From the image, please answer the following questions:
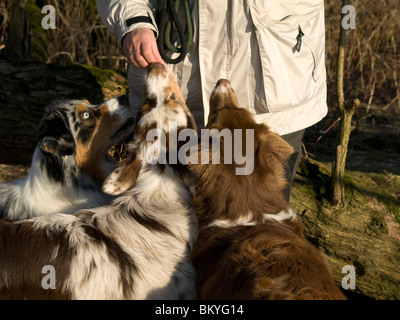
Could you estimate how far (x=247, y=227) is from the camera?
3385 millimetres

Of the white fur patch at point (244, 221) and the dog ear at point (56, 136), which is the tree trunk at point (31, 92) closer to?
the dog ear at point (56, 136)

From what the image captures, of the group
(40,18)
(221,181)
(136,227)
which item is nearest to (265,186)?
(221,181)

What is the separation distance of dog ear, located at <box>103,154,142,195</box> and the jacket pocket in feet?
3.40

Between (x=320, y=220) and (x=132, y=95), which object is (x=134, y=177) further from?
(x=320, y=220)

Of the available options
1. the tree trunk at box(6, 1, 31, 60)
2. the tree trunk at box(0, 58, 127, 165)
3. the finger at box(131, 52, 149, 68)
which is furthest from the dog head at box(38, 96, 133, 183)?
the tree trunk at box(6, 1, 31, 60)

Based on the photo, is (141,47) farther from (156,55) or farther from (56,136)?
(56,136)

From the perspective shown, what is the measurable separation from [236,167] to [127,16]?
1342mm

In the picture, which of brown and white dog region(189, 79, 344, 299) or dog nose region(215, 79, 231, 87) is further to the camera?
dog nose region(215, 79, 231, 87)

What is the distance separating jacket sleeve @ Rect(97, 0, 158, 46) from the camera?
3.59 meters

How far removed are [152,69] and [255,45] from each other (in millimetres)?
795

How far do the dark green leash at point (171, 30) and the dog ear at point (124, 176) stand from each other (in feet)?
2.69

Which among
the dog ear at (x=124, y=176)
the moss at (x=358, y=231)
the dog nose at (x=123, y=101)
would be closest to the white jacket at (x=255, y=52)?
the dog ear at (x=124, y=176)

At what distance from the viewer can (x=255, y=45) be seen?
3.64 meters

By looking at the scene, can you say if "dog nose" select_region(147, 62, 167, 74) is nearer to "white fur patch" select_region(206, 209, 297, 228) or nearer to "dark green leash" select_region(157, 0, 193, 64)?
"dark green leash" select_region(157, 0, 193, 64)
